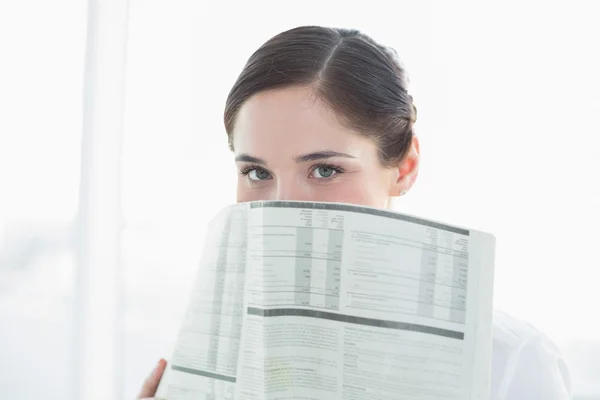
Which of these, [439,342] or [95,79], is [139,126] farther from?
[439,342]

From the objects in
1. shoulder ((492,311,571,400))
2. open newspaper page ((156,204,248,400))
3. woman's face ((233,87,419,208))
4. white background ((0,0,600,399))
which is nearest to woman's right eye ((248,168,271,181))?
woman's face ((233,87,419,208))

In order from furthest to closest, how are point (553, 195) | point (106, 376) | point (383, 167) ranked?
point (106, 376) < point (553, 195) < point (383, 167)

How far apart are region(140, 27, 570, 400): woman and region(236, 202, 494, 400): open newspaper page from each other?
18 cm

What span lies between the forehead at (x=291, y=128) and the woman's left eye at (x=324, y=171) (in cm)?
3

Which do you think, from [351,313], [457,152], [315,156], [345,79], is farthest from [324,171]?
[457,152]

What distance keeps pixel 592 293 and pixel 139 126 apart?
133cm

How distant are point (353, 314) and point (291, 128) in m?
0.31

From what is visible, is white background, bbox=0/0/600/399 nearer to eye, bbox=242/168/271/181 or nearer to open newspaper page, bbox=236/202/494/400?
eye, bbox=242/168/271/181

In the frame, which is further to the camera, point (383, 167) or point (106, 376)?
point (106, 376)

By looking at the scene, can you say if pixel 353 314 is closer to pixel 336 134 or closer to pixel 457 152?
pixel 336 134

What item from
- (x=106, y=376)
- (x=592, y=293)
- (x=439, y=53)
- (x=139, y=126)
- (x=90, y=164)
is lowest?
(x=106, y=376)

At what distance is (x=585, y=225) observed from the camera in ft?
5.93

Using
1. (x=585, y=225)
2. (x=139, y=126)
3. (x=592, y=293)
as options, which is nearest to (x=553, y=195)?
(x=585, y=225)

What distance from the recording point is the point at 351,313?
2.48 feet
